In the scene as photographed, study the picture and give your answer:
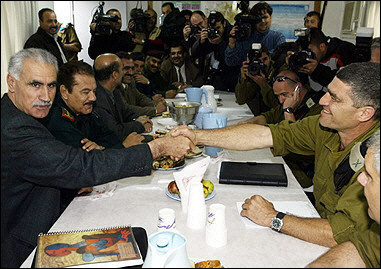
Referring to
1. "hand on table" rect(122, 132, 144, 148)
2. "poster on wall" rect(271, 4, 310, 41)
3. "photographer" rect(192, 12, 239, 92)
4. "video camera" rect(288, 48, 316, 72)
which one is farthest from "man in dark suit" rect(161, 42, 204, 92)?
"hand on table" rect(122, 132, 144, 148)

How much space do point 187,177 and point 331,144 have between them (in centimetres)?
73

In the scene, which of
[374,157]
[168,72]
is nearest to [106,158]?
[374,157]

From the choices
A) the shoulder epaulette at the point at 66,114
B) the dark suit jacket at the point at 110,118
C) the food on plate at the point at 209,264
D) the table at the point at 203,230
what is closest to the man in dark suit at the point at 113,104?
the dark suit jacket at the point at 110,118

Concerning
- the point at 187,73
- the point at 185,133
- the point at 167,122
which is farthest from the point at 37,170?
the point at 187,73

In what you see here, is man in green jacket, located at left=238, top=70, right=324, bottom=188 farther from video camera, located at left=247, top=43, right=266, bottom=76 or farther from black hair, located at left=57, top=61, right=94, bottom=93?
black hair, located at left=57, top=61, right=94, bottom=93

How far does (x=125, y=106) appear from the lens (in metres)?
3.14

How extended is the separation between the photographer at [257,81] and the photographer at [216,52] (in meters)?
0.60

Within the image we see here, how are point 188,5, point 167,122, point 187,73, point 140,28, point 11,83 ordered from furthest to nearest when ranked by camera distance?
point 188,5, point 187,73, point 140,28, point 167,122, point 11,83

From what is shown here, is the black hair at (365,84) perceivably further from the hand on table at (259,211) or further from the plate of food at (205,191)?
the plate of food at (205,191)

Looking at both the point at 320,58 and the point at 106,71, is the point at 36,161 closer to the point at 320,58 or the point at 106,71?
the point at 106,71

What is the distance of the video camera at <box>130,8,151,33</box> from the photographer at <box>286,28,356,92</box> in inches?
71.9

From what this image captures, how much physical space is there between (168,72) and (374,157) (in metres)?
3.85

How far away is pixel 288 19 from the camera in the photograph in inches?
208

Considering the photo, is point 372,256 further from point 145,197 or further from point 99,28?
point 99,28
